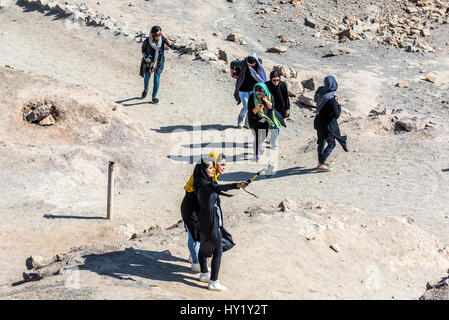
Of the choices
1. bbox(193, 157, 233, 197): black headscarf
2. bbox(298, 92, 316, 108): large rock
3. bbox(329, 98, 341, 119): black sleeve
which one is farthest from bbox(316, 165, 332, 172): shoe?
bbox(193, 157, 233, 197): black headscarf

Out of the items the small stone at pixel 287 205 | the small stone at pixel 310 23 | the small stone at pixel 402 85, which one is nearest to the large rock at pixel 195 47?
the small stone at pixel 402 85

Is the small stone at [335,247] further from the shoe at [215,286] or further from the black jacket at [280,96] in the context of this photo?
the black jacket at [280,96]

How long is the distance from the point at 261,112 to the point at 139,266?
5.04 meters

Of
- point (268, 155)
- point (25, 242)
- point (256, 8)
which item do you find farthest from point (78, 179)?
point (256, 8)

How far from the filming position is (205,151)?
13.5m

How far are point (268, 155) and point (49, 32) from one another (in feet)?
31.6

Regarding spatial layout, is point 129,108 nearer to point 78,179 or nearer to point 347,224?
point 78,179

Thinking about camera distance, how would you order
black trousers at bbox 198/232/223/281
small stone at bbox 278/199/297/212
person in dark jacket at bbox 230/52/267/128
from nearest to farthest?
black trousers at bbox 198/232/223/281 → small stone at bbox 278/199/297/212 → person in dark jacket at bbox 230/52/267/128

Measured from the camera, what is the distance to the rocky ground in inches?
321

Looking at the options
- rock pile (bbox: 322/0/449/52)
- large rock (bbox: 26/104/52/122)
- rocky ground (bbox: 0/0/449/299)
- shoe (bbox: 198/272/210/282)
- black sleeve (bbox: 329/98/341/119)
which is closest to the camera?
shoe (bbox: 198/272/210/282)

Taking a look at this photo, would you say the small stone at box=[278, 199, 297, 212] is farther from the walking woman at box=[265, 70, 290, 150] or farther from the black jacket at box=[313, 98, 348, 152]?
the walking woman at box=[265, 70, 290, 150]

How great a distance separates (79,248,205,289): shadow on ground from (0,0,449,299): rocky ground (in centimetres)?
3

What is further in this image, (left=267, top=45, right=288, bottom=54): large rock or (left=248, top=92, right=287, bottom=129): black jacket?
(left=267, top=45, right=288, bottom=54): large rock

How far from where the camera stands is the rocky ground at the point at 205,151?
26.8 ft
